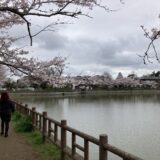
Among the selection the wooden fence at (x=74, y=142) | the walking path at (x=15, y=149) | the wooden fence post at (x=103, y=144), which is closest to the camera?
the wooden fence at (x=74, y=142)

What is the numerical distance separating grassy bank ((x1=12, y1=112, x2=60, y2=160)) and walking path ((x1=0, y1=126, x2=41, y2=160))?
192mm

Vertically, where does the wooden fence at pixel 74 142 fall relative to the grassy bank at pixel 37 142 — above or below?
above

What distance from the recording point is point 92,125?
27.8 meters

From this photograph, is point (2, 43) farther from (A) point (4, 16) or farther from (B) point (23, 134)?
(B) point (23, 134)

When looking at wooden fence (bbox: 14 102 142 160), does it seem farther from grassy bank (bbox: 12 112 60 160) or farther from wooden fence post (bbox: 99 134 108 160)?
grassy bank (bbox: 12 112 60 160)

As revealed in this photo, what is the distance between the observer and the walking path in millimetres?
11368

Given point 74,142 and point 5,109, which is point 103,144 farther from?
point 5,109

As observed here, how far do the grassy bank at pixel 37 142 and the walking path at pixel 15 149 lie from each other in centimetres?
19

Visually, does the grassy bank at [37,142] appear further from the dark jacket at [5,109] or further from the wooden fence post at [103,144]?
the wooden fence post at [103,144]

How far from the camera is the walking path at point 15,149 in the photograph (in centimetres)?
1137

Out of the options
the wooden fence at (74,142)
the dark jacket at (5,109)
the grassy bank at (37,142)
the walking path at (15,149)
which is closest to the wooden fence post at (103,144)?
the wooden fence at (74,142)

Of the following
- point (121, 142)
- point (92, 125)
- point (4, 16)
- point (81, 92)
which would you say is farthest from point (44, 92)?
point (4, 16)

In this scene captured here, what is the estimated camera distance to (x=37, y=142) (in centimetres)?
1384

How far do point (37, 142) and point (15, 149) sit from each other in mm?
1376
